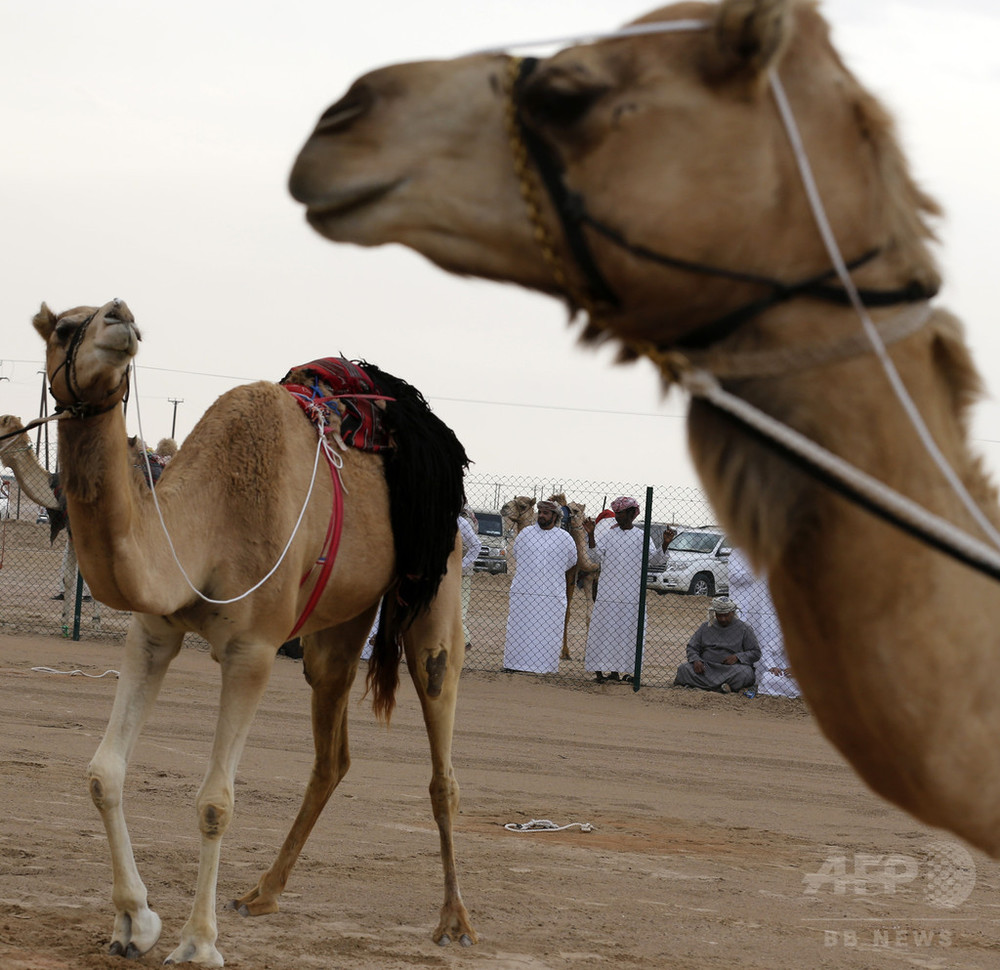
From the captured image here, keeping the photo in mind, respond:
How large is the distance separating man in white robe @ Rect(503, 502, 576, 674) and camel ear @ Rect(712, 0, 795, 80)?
1494 centimetres

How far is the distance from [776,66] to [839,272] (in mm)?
316

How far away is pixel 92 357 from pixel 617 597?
12173mm

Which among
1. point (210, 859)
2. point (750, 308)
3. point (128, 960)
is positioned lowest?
point (128, 960)

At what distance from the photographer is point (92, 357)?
4723 mm

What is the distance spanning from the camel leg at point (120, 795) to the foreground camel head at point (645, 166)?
3657mm

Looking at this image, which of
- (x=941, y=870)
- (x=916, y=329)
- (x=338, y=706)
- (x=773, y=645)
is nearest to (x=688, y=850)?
(x=941, y=870)

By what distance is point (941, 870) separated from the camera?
325 inches

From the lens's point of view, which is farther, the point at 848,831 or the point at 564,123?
the point at 848,831

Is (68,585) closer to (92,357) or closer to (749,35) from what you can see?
(92,357)

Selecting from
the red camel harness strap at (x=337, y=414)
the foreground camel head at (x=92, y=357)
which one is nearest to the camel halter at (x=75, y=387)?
the foreground camel head at (x=92, y=357)

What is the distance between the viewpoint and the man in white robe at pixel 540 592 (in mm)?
16844

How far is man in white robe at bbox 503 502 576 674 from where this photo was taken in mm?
16844

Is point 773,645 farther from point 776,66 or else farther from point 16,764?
point 776,66

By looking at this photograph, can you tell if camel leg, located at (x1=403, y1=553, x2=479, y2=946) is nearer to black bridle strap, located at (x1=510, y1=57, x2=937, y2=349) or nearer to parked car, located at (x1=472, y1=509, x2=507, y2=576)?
black bridle strap, located at (x1=510, y1=57, x2=937, y2=349)
